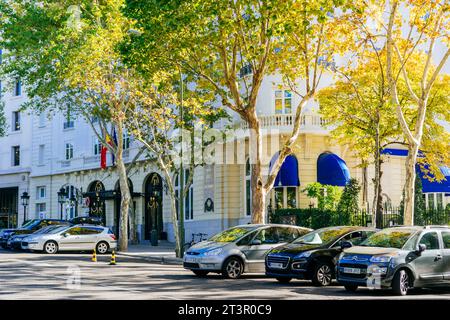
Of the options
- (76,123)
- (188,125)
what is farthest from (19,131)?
(188,125)

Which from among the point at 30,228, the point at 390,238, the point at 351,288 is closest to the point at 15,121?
the point at 30,228

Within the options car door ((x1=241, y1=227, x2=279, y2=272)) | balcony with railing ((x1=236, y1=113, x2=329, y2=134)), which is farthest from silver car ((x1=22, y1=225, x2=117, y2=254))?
car door ((x1=241, y1=227, x2=279, y2=272))

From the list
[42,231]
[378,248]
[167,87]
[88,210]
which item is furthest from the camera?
[88,210]

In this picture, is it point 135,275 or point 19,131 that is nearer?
point 135,275

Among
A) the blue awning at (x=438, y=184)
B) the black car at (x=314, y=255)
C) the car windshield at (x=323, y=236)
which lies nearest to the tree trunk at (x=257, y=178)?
A: the car windshield at (x=323, y=236)

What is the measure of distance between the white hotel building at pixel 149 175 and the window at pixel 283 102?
5 cm

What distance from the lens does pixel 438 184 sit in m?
32.6

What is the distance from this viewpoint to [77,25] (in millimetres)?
30438

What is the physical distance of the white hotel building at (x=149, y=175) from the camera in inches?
1366

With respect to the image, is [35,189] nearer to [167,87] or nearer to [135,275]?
[167,87]

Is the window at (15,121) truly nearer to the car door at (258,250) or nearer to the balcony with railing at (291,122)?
the balcony with railing at (291,122)

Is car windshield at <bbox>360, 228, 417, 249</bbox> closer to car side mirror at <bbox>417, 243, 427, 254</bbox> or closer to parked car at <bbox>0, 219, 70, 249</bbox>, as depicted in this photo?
Answer: car side mirror at <bbox>417, 243, 427, 254</bbox>

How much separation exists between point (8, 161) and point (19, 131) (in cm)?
301

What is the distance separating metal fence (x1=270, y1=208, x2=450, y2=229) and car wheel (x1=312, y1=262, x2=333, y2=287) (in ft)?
36.6
